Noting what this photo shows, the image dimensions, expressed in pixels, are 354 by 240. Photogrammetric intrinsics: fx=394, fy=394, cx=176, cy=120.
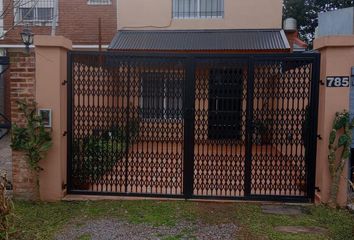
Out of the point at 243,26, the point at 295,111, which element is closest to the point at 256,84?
the point at 295,111

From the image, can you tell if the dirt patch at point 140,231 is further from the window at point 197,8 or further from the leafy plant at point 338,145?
the window at point 197,8

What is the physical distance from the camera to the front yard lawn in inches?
194

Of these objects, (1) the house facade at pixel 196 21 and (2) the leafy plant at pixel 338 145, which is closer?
(2) the leafy plant at pixel 338 145

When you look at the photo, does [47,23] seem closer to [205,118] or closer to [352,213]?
[205,118]

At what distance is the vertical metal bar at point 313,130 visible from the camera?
6.13 m

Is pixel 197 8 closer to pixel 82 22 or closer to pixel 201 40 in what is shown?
pixel 201 40

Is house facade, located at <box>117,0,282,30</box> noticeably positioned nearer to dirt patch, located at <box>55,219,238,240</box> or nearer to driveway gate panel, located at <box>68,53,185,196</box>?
driveway gate panel, located at <box>68,53,185,196</box>

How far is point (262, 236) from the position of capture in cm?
489

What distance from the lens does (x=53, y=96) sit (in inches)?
241

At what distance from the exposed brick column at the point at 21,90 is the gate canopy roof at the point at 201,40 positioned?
20.8 feet

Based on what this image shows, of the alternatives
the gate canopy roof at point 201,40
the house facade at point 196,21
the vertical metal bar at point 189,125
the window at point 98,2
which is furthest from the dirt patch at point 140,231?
the window at point 98,2

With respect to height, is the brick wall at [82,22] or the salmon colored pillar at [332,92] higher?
the brick wall at [82,22]

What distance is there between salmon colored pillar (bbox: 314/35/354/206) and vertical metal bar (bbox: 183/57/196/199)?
200cm

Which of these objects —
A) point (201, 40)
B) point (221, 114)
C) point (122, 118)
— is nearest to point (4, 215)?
point (122, 118)
